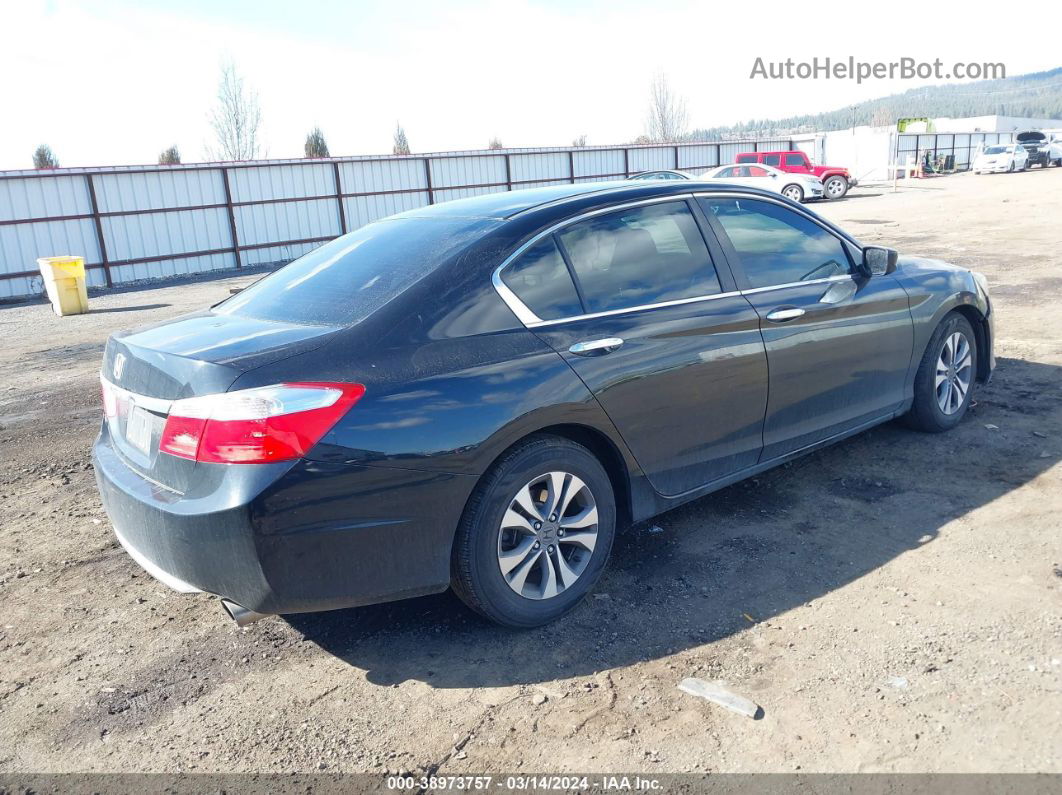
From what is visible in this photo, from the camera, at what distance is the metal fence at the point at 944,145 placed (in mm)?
49375

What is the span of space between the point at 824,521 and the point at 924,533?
446 mm

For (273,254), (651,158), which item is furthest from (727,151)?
(273,254)

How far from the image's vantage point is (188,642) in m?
3.43

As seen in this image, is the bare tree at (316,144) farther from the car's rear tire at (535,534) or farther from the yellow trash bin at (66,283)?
the car's rear tire at (535,534)

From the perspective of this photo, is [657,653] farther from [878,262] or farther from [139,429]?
[878,262]

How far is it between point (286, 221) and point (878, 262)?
2070 centimetres

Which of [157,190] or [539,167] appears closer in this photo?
[157,190]

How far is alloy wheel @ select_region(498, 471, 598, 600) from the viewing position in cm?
320

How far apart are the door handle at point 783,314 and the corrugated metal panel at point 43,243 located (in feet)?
63.2

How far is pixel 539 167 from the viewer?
28.7 metres

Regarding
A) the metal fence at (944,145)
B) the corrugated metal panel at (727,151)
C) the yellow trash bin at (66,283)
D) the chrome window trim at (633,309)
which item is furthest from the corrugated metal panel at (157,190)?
the metal fence at (944,145)

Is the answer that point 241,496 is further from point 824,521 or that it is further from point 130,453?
point 824,521

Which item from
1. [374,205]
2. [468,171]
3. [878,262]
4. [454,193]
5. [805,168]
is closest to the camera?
[878,262]

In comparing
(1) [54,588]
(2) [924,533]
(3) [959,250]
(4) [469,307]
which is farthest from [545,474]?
(3) [959,250]
